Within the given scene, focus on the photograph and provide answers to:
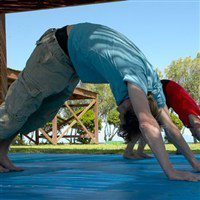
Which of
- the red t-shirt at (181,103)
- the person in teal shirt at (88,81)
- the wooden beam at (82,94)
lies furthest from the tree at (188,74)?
the person in teal shirt at (88,81)

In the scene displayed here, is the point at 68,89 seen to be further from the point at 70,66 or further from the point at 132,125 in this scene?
the point at 132,125

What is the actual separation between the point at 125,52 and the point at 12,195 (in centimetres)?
95

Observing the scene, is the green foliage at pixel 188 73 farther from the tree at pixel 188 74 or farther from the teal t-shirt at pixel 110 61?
the teal t-shirt at pixel 110 61

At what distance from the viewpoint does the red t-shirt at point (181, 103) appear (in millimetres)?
3479

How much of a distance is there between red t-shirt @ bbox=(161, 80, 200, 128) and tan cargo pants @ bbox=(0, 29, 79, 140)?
1.46 m

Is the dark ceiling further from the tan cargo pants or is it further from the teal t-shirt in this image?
the teal t-shirt

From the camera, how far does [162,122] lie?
229cm

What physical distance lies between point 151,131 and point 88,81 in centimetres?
56

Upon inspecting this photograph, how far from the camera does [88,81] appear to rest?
215cm

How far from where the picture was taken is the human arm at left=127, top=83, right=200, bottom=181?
177 cm

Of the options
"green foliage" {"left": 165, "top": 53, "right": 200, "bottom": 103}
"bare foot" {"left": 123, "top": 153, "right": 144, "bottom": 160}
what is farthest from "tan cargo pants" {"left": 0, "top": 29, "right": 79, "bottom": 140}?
"green foliage" {"left": 165, "top": 53, "right": 200, "bottom": 103}

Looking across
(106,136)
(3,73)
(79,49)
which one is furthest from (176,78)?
(79,49)

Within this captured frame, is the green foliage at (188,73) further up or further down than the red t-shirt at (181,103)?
further down

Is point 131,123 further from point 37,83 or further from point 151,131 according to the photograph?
point 37,83
